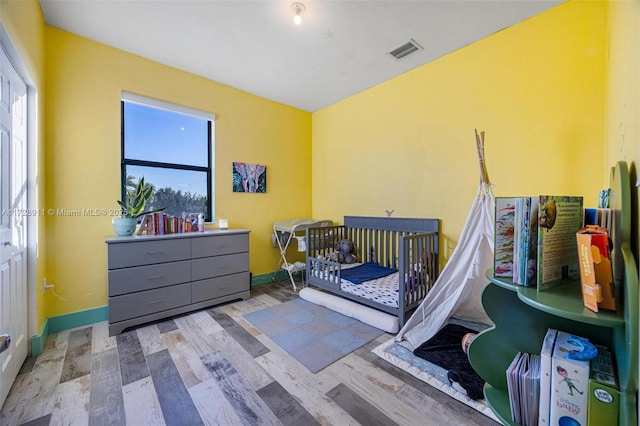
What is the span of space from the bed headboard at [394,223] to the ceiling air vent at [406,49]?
1.75 metres

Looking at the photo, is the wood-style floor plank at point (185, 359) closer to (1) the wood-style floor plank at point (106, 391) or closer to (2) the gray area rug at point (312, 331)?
(1) the wood-style floor plank at point (106, 391)

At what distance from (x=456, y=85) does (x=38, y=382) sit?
4.07m

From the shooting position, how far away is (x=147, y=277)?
2.38m

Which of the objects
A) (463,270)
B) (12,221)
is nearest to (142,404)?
(12,221)

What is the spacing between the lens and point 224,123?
131 inches

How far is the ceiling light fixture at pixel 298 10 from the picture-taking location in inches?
77.5

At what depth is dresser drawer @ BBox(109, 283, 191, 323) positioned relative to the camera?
2.22m

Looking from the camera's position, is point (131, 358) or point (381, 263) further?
point (381, 263)

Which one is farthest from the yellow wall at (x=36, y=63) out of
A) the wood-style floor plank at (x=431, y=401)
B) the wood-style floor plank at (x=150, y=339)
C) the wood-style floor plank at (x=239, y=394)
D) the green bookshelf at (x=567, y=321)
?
the green bookshelf at (x=567, y=321)

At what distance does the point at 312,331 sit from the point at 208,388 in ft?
3.05

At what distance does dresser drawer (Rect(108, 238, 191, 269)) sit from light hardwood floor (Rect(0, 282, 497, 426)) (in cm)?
64

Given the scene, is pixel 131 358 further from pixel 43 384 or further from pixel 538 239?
pixel 538 239

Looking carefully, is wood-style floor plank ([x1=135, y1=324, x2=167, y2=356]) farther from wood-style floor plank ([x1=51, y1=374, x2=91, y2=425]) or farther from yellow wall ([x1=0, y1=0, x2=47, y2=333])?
yellow wall ([x1=0, y1=0, x2=47, y2=333])

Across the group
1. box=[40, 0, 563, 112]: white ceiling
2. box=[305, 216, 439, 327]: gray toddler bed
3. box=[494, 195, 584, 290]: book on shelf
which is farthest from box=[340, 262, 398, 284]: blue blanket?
box=[40, 0, 563, 112]: white ceiling
